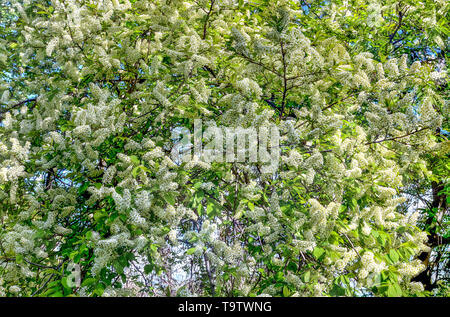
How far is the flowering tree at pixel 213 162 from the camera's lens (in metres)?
2.10

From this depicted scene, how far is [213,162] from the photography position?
2350 mm

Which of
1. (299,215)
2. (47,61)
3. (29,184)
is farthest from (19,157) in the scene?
(299,215)

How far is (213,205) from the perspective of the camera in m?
2.27

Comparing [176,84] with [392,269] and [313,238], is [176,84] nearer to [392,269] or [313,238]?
[313,238]

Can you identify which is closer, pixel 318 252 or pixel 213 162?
pixel 318 252

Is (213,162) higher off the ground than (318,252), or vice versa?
(213,162)

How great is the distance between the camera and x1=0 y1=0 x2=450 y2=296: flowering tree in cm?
210

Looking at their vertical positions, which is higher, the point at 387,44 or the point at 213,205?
the point at 387,44

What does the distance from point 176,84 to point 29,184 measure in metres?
1.48

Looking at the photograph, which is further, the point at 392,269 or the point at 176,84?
the point at 176,84
